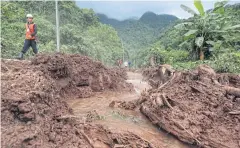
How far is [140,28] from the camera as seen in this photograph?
81188mm

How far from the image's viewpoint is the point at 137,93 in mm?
10242

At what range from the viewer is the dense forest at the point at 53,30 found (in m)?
14.6

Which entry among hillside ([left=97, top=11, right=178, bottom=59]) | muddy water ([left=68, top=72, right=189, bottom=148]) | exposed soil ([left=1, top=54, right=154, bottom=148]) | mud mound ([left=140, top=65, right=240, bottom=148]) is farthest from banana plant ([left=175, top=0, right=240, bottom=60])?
hillside ([left=97, top=11, right=178, bottom=59])

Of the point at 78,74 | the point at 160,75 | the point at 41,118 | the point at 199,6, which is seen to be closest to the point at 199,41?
the point at 199,6

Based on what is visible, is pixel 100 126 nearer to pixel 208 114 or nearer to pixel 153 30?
pixel 208 114

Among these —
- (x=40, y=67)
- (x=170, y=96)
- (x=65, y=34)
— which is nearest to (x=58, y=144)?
(x=40, y=67)

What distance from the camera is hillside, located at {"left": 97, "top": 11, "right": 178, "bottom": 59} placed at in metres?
71.5

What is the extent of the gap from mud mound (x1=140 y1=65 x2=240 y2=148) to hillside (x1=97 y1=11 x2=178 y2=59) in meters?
59.8

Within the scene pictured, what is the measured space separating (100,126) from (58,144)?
1.29 m

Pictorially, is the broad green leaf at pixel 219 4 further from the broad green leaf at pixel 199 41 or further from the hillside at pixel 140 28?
the hillside at pixel 140 28

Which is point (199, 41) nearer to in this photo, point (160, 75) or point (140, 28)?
point (160, 75)

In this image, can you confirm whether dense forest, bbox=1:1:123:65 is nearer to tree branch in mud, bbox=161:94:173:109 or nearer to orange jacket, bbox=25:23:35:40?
orange jacket, bbox=25:23:35:40

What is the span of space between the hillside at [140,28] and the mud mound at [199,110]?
2352 inches

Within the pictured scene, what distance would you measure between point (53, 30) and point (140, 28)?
2315 inches
